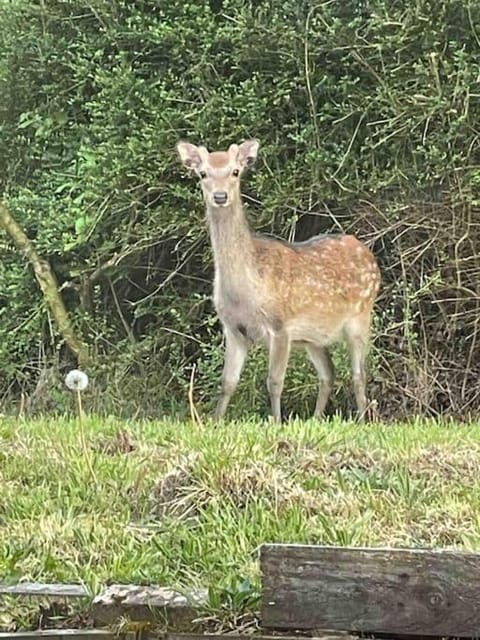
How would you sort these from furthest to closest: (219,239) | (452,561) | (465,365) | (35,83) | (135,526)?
(35,83) < (465,365) < (219,239) < (135,526) < (452,561)

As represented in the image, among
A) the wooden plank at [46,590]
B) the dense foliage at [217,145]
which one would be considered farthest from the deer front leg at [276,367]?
the wooden plank at [46,590]

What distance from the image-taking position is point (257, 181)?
9.48m

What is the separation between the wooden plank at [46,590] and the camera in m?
3.34

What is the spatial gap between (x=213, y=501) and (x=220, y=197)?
3.72 metres

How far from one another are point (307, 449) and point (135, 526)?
126 cm

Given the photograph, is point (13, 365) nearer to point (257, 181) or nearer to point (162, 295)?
point (162, 295)

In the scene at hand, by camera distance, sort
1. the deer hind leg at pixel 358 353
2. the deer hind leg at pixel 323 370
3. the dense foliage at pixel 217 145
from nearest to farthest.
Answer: the deer hind leg at pixel 358 353
the deer hind leg at pixel 323 370
the dense foliage at pixel 217 145

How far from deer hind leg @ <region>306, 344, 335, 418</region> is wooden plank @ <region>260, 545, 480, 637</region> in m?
5.46

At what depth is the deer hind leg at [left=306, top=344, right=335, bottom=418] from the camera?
8.52 meters

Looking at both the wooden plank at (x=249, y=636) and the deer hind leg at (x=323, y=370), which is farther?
the deer hind leg at (x=323, y=370)

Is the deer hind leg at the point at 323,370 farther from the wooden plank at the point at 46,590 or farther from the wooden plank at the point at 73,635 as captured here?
the wooden plank at the point at 73,635

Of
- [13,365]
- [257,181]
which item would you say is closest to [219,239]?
[257,181]

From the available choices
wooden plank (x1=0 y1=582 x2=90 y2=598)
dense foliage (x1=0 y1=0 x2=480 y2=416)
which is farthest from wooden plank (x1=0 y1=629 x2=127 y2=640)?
dense foliage (x1=0 y1=0 x2=480 y2=416)

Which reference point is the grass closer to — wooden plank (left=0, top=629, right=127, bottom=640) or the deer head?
wooden plank (left=0, top=629, right=127, bottom=640)
